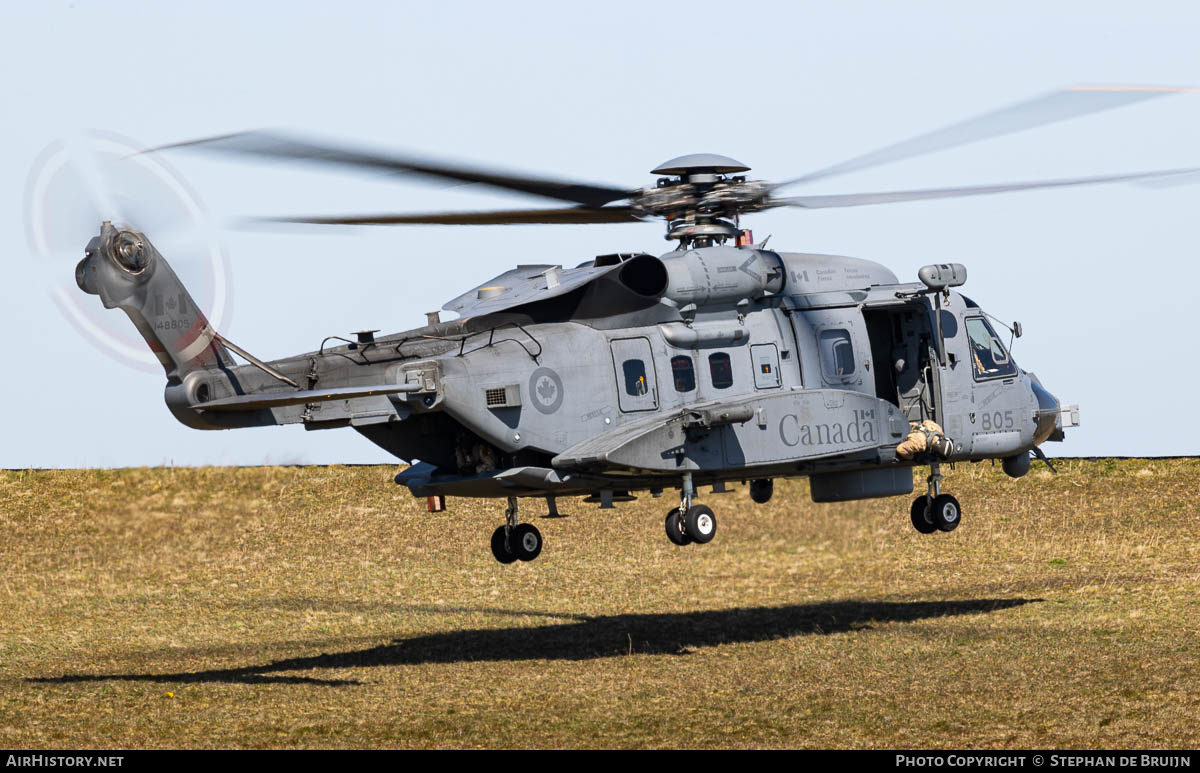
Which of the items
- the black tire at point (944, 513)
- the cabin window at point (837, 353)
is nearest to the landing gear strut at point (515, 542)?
the cabin window at point (837, 353)

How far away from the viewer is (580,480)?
18750 millimetres

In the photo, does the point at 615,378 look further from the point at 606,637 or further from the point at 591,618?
the point at 591,618

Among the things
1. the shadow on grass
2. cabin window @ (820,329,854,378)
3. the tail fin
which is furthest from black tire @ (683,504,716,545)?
the tail fin

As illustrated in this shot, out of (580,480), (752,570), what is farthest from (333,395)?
(752,570)

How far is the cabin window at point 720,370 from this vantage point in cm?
1964

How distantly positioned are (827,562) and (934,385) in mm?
12628

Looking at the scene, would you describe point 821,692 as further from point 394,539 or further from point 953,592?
point 394,539

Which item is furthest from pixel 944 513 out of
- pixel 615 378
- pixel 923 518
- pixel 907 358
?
pixel 615 378

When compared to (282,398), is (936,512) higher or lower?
lower

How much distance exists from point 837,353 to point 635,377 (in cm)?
340

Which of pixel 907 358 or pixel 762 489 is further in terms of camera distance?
pixel 762 489

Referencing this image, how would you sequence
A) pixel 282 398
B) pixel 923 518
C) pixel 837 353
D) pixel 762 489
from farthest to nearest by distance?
1. pixel 762 489
2. pixel 923 518
3. pixel 837 353
4. pixel 282 398

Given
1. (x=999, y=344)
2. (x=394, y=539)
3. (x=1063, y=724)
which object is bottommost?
(x=1063, y=724)

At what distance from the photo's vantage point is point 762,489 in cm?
2231
